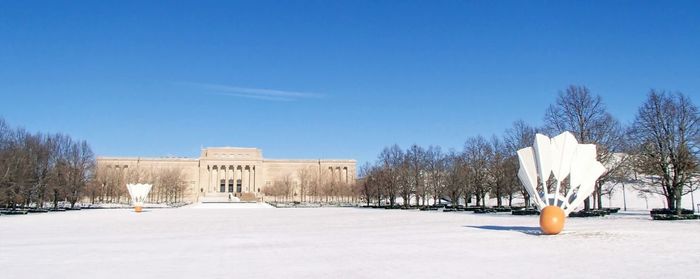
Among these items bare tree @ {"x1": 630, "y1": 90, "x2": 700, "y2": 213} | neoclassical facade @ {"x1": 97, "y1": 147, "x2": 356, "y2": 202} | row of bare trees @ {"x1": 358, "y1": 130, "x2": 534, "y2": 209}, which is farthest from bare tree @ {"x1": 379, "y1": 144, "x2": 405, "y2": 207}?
neoclassical facade @ {"x1": 97, "y1": 147, "x2": 356, "y2": 202}

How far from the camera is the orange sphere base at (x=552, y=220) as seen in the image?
20.9 m

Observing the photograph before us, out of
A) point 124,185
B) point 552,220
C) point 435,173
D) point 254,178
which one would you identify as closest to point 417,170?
point 435,173

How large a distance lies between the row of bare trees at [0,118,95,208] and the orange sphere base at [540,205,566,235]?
4502cm

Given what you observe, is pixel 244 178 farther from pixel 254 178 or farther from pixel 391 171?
pixel 391 171

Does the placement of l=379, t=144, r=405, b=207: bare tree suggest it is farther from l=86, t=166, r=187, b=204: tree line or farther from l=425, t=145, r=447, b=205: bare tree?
l=86, t=166, r=187, b=204: tree line

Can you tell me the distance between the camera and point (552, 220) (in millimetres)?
20906

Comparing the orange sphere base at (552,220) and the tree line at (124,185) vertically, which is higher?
the tree line at (124,185)

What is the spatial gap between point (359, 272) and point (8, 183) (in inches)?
1922

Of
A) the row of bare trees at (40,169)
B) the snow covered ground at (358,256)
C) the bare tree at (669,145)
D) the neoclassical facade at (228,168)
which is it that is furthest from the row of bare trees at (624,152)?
the neoclassical facade at (228,168)

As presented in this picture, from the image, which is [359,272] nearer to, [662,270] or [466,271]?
[466,271]

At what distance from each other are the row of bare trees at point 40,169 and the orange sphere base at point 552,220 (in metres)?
45.0

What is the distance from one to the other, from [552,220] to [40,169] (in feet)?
192

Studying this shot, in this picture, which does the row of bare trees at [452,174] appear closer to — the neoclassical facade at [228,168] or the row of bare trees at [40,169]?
the row of bare trees at [40,169]

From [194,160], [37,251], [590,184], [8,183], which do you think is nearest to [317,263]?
[37,251]
